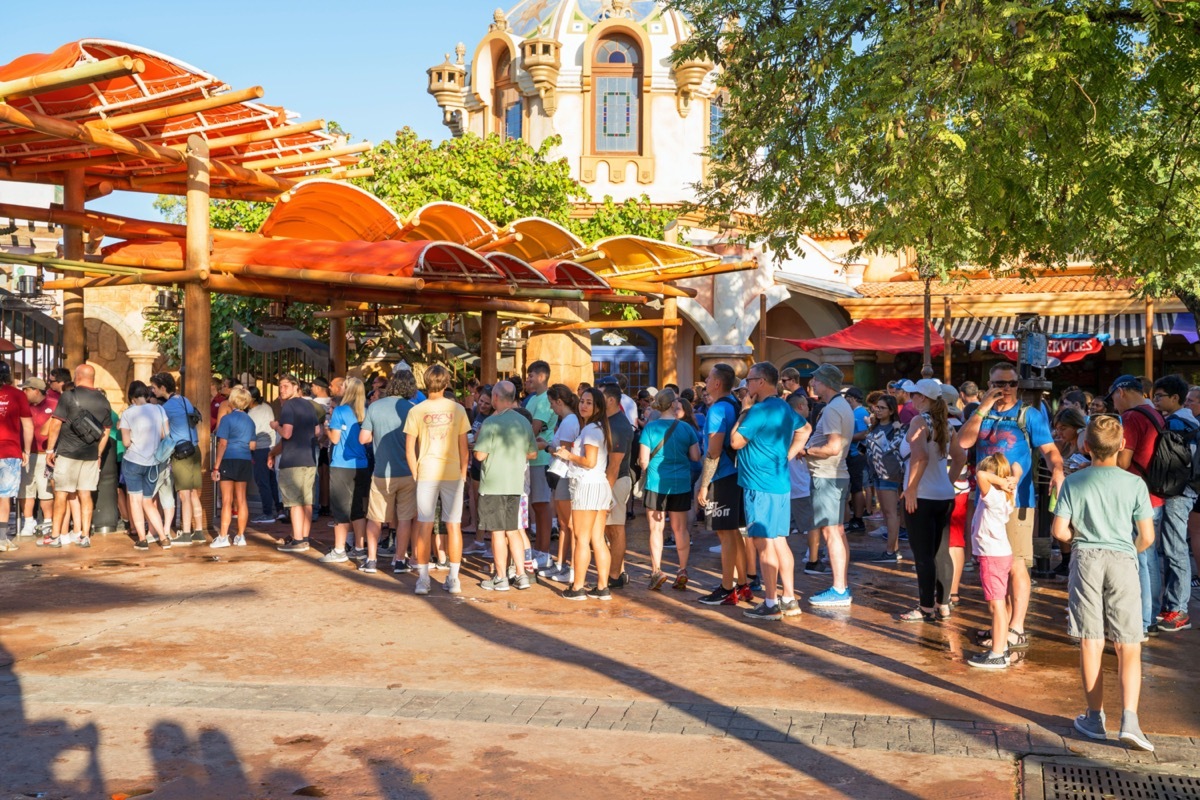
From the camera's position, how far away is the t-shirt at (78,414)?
1192 centimetres

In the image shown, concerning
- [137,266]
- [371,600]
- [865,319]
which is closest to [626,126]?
[865,319]

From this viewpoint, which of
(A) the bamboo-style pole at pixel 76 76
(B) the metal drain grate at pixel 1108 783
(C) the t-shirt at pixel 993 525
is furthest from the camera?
(A) the bamboo-style pole at pixel 76 76

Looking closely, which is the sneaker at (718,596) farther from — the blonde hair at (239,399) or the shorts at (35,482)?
the shorts at (35,482)

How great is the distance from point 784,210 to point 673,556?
356 centimetres

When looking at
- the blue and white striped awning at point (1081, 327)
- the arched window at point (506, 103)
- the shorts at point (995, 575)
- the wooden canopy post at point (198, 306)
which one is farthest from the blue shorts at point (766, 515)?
the arched window at point (506, 103)

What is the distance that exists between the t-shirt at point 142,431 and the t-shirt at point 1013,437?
25.4 feet

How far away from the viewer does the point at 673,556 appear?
12.3 m

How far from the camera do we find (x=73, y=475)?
12.1 m

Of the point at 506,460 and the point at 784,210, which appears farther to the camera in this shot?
the point at 784,210

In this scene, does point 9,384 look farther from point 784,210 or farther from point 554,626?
point 784,210

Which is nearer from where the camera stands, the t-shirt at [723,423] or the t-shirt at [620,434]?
the t-shirt at [723,423]

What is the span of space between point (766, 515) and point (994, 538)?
1.71m

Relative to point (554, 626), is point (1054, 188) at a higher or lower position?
higher

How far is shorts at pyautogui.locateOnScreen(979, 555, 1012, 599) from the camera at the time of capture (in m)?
7.27
